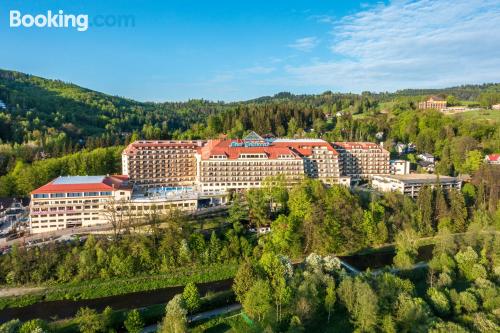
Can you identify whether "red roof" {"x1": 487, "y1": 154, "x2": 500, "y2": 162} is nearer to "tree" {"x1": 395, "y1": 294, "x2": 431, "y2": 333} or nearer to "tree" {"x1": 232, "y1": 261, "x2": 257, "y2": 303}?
"tree" {"x1": 395, "y1": 294, "x2": 431, "y2": 333}

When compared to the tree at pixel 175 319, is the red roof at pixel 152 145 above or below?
above

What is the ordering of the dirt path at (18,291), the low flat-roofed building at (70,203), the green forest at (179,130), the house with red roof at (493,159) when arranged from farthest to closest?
the house with red roof at (493,159) < the green forest at (179,130) < the low flat-roofed building at (70,203) < the dirt path at (18,291)

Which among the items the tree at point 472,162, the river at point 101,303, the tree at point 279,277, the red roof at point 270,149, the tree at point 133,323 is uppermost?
the red roof at point 270,149

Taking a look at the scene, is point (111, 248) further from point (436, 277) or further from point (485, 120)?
point (485, 120)

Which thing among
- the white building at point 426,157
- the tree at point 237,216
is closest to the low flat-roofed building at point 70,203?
the tree at point 237,216

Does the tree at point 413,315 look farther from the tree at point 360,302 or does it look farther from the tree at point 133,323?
the tree at point 133,323

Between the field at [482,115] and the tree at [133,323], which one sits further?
the field at [482,115]

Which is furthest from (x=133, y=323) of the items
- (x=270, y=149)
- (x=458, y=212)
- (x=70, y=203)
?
(x=458, y=212)
